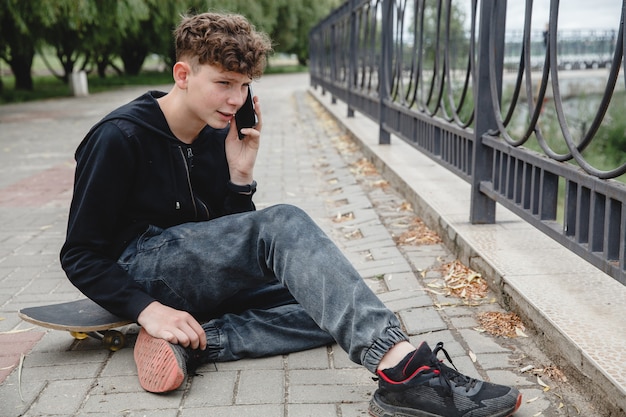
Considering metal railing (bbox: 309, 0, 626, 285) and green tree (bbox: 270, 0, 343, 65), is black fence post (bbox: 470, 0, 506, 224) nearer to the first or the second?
metal railing (bbox: 309, 0, 626, 285)

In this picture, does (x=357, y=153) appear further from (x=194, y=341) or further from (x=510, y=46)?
(x=194, y=341)

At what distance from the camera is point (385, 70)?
26.1ft

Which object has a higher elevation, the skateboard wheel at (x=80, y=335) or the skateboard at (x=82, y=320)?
the skateboard at (x=82, y=320)

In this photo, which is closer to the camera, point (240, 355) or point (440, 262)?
point (240, 355)

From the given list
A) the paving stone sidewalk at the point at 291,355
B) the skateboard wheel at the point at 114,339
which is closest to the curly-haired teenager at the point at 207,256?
the paving stone sidewalk at the point at 291,355

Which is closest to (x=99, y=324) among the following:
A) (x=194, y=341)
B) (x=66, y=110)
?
(x=194, y=341)

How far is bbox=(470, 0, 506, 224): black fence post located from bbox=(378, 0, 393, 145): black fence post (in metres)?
3.57

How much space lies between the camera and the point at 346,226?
201 inches

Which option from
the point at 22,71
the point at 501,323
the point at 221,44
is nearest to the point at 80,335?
the point at 221,44

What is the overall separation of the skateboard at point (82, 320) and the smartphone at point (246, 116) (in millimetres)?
930

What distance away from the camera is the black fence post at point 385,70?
7.66 meters

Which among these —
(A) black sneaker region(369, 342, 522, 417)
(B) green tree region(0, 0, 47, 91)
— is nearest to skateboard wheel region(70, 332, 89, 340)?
(A) black sneaker region(369, 342, 522, 417)

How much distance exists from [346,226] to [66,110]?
13305 mm

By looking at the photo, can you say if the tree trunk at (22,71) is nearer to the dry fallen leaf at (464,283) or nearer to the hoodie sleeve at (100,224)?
the dry fallen leaf at (464,283)
